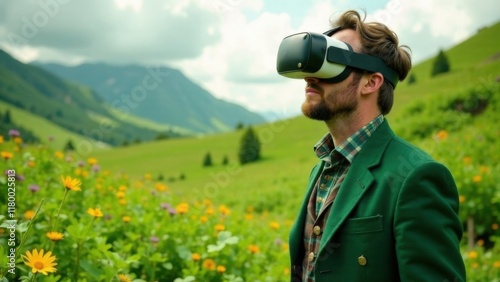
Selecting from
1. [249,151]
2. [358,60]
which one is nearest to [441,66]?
[249,151]

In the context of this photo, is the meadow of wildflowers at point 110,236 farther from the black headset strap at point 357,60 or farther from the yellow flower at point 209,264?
the black headset strap at point 357,60

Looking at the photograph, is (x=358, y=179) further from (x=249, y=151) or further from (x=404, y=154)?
(x=249, y=151)

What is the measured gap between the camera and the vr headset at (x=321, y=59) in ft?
7.77

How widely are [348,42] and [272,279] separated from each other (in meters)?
2.54

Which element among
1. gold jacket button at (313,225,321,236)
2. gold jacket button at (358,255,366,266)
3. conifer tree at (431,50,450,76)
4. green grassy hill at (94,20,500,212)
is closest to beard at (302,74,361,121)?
gold jacket button at (313,225,321,236)

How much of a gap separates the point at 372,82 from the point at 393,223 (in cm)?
86

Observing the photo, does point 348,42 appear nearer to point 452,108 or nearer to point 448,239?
point 448,239

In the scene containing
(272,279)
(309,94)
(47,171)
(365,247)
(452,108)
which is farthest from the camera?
(452,108)

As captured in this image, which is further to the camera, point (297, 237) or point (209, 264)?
point (209, 264)

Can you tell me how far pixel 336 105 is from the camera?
7.96ft

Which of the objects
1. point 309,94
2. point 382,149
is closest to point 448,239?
point 382,149

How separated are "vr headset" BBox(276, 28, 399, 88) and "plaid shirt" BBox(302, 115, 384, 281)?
0.32 m

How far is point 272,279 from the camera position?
4.19 meters

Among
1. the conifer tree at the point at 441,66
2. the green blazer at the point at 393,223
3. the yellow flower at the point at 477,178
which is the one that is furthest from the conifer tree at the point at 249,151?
the green blazer at the point at 393,223
